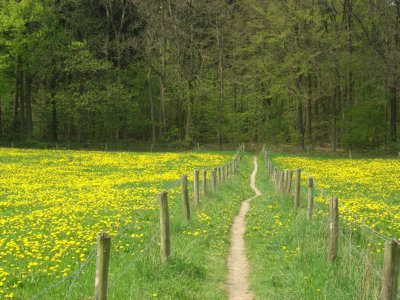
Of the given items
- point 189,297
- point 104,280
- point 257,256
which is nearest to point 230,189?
point 257,256

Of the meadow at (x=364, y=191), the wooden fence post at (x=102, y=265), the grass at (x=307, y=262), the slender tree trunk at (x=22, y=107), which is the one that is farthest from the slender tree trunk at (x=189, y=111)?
the wooden fence post at (x=102, y=265)

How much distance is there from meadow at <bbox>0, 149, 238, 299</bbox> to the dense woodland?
78.6 feet

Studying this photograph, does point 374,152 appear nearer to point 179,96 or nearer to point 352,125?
point 352,125

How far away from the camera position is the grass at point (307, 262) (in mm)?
7680

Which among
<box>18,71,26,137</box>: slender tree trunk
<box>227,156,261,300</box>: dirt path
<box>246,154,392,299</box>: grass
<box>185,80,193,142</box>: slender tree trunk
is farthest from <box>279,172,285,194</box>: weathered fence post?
<box>18,71,26,137</box>: slender tree trunk

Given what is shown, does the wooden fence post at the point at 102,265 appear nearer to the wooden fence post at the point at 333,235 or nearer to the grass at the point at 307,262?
the grass at the point at 307,262

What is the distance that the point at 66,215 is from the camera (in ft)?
49.6

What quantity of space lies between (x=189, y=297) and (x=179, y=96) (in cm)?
5427

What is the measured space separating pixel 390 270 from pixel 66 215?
1155 cm

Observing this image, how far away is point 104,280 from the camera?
Answer: 5941 mm

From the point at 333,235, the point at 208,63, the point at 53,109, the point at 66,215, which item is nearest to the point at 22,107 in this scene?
the point at 53,109

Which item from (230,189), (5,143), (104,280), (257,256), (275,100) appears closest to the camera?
(104,280)

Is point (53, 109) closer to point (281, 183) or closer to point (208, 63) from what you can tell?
point (208, 63)

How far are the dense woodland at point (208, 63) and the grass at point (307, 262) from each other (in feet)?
127
